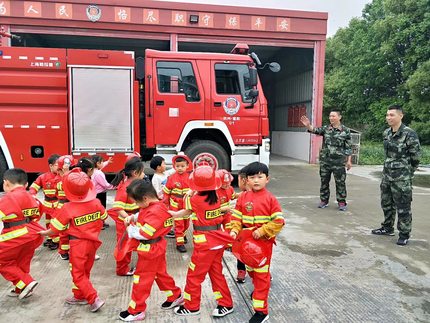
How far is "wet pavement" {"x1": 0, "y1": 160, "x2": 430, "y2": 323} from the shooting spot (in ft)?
9.05

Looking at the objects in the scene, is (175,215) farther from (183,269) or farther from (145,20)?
(145,20)

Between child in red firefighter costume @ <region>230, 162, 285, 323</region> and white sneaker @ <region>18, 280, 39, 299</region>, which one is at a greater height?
child in red firefighter costume @ <region>230, 162, 285, 323</region>

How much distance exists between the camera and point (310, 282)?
132 inches

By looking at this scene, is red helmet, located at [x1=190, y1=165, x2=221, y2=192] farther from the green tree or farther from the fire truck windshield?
the green tree

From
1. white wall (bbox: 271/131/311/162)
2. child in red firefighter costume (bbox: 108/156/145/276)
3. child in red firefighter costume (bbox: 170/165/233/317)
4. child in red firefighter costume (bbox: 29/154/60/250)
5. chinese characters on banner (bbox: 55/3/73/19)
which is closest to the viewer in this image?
child in red firefighter costume (bbox: 170/165/233/317)

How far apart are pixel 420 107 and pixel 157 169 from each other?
20194 mm

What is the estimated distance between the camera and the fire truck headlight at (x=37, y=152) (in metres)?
6.83

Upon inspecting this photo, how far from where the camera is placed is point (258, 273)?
2.61m

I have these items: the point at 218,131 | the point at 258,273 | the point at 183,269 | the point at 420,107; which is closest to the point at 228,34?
the point at 218,131

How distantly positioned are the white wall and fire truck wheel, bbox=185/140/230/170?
6.27m

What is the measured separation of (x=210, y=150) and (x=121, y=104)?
1.89 meters

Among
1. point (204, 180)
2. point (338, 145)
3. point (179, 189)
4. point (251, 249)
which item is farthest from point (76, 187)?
point (338, 145)

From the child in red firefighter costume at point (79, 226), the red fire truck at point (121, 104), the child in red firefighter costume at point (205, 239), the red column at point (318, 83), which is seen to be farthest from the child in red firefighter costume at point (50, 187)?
the red column at point (318, 83)

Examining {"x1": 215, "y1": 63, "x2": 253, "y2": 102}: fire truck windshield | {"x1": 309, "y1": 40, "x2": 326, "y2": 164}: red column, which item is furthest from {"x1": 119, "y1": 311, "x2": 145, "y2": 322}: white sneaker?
{"x1": 309, "y1": 40, "x2": 326, "y2": 164}: red column
